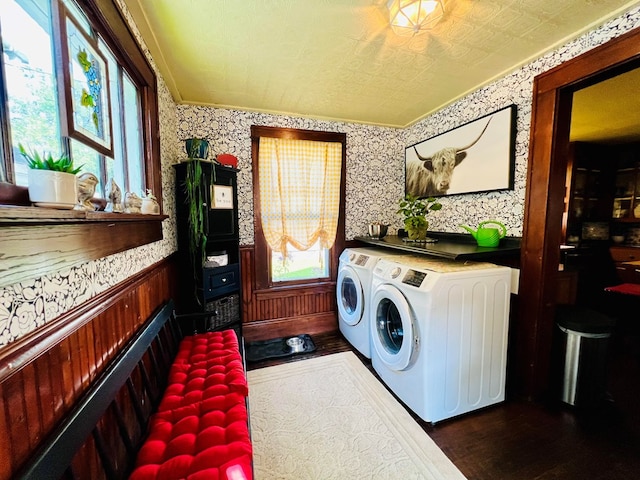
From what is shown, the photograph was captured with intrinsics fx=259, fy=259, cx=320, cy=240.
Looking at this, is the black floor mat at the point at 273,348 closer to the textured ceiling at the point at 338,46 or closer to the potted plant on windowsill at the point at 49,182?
the potted plant on windowsill at the point at 49,182

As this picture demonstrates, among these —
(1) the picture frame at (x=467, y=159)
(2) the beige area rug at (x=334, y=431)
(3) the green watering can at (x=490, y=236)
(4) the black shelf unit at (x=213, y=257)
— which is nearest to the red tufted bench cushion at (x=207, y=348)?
(4) the black shelf unit at (x=213, y=257)

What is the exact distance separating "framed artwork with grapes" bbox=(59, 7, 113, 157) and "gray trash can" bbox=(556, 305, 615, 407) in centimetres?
290

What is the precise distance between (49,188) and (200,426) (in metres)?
1.04

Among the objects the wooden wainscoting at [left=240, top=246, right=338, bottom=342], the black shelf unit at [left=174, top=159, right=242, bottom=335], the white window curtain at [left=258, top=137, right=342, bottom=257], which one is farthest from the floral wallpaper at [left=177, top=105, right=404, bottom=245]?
the wooden wainscoting at [left=240, top=246, right=338, bottom=342]

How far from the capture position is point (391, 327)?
2.01 meters

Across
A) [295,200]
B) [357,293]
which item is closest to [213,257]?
[295,200]

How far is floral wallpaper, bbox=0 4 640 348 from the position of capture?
750 millimetres

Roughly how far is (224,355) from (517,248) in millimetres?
2107

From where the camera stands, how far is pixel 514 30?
60.4 inches

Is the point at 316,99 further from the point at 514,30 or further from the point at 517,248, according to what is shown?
the point at 517,248

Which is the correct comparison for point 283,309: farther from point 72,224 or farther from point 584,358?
Answer: point 584,358

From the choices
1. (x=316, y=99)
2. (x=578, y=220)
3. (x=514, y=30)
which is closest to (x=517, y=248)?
(x=514, y=30)

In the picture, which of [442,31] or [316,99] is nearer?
[442,31]

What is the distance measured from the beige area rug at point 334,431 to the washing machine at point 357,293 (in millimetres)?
337
